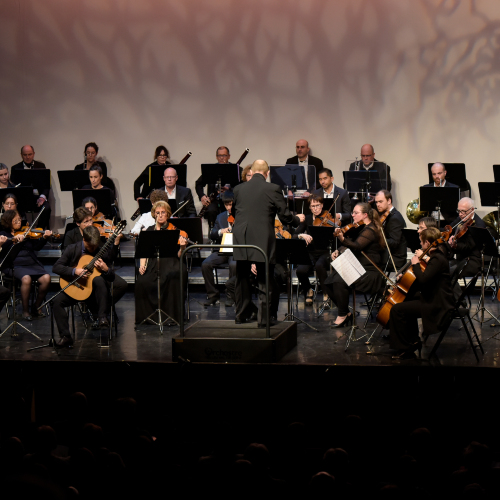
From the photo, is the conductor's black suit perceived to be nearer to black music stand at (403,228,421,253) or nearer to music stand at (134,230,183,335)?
music stand at (134,230,183,335)

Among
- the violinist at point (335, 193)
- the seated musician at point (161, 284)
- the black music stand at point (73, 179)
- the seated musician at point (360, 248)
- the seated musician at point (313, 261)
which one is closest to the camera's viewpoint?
the seated musician at point (360, 248)

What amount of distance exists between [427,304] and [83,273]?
3.01 metres

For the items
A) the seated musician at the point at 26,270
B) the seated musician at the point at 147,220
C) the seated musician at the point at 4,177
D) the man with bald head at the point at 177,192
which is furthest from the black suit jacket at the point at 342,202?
the seated musician at the point at 4,177

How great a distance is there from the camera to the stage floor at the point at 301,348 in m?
5.29

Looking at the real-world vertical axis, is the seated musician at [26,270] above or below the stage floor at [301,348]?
above

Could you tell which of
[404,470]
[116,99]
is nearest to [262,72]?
[116,99]

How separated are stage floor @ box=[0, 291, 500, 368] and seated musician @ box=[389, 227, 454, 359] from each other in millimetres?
158

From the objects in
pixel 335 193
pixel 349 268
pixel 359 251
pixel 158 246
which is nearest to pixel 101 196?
pixel 158 246

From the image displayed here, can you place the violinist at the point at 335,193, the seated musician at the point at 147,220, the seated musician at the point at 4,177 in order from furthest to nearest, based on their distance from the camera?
the seated musician at the point at 4,177
the violinist at the point at 335,193
the seated musician at the point at 147,220

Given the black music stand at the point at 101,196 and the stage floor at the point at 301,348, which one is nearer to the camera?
the stage floor at the point at 301,348

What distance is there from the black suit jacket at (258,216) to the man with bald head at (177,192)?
9.77ft

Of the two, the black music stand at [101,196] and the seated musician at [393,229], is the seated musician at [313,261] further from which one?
the black music stand at [101,196]

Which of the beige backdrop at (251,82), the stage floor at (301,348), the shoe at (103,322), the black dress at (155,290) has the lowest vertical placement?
the stage floor at (301,348)

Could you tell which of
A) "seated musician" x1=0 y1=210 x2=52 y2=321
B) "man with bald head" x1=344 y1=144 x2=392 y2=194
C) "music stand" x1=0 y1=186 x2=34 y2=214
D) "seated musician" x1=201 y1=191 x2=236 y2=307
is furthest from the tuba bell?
"music stand" x1=0 y1=186 x2=34 y2=214
